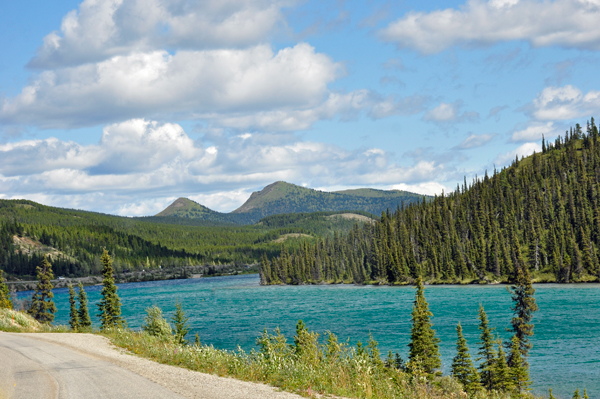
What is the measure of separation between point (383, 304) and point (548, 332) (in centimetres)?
4675

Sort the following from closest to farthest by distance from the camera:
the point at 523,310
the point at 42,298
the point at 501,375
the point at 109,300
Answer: the point at 501,375
the point at 523,310
the point at 109,300
the point at 42,298

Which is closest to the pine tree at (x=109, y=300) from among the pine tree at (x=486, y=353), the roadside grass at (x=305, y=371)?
the roadside grass at (x=305, y=371)

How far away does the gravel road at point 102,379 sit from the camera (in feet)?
58.7

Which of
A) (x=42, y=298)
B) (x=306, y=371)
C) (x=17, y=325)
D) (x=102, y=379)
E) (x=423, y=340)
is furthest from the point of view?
(x=42, y=298)

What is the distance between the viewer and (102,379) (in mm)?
20594

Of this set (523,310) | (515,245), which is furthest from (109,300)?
(515,245)

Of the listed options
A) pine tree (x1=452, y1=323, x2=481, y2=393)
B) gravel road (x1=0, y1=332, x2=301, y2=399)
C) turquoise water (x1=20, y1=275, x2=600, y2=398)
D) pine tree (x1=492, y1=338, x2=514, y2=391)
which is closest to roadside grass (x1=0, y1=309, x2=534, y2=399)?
gravel road (x1=0, y1=332, x2=301, y2=399)

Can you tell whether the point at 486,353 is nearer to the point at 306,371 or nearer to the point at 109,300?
the point at 306,371

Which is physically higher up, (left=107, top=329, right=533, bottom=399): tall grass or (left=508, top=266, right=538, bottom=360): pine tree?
(left=107, top=329, right=533, bottom=399): tall grass

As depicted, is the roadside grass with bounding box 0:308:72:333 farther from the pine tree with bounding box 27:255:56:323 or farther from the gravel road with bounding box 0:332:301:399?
the pine tree with bounding box 27:255:56:323

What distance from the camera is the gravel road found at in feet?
58.7

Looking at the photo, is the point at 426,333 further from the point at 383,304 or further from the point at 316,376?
the point at 383,304

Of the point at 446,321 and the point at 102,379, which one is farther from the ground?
the point at 102,379

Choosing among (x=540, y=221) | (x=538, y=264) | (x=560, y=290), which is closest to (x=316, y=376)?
(x=560, y=290)
